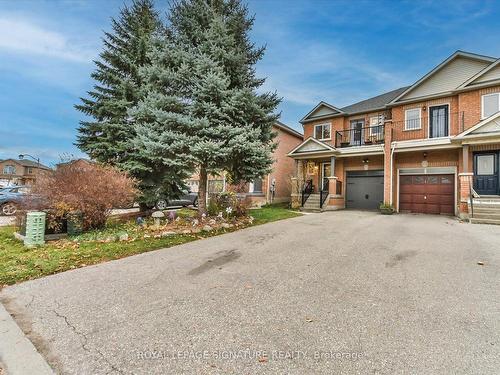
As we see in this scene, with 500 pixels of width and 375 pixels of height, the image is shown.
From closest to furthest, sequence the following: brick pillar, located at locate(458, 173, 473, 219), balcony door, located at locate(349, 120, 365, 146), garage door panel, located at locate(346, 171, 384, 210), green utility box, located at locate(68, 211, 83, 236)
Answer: green utility box, located at locate(68, 211, 83, 236), brick pillar, located at locate(458, 173, 473, 219), garage door panel, located at locate(346, 171, 384, 210), balcony door, located at locate(349, 120, 365, 146)

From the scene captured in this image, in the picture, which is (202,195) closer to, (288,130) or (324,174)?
(324,174)

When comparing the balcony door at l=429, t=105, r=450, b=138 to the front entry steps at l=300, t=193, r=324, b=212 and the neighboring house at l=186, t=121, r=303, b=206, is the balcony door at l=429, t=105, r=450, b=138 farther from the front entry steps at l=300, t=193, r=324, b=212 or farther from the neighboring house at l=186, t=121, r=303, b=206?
the neighboring house at l=186, t=121, r=303, b=206

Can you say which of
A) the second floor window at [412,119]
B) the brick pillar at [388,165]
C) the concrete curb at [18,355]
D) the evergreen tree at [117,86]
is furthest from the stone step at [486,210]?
the evergreen tree at [117,86]

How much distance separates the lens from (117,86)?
11.9 meters

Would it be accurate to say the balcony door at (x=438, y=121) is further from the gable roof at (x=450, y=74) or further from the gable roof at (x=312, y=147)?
the gable roof at (x=312, y=147)

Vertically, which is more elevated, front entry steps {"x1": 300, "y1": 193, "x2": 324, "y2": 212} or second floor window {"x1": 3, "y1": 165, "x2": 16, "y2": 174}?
second floor window {"x1": 3, "y1": 165, "x2": 16, "y2": 174}

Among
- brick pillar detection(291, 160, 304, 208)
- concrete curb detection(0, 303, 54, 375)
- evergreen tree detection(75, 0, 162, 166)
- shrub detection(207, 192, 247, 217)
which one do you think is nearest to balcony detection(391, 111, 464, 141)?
brick pillar detection(291, 160, 304, 208)

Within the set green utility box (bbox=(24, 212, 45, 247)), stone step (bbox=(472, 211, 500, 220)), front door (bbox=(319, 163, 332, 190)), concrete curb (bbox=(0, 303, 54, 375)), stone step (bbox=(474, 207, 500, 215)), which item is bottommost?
concrete curb (bbox=(0, 303, 54, 375))

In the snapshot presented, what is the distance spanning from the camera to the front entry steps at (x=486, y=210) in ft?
35.8

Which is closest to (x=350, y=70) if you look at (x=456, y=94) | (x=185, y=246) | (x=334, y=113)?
(x=334, y=113)

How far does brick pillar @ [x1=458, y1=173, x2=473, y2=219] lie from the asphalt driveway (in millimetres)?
7408

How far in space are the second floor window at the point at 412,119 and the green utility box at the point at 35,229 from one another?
60.5ft

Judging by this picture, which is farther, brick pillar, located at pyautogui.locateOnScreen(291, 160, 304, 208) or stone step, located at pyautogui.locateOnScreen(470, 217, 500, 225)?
brick pillar, located at pyautogui.locateOnScreen(291, 160, 304, 208)

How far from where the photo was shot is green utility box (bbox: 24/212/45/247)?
677 cm
